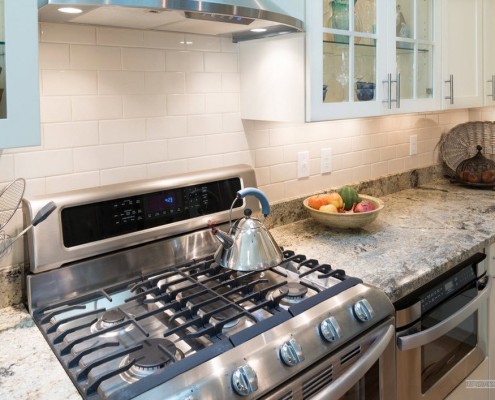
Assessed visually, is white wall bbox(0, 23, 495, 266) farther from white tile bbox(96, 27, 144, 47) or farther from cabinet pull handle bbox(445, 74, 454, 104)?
cabinet pull handle bbox(445, 74, 454, 104)

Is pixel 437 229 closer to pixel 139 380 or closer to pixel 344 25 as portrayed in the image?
pixel 344 25

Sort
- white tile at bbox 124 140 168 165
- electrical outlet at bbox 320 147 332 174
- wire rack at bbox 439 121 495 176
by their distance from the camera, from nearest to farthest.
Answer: white tile at bbox 124 140 168 165
electrical outlet at bbox 320 147 332 174
wire rack at bbox 439 121 495 176

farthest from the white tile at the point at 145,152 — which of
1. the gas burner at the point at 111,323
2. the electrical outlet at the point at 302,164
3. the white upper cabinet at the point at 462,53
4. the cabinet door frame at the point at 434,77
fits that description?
the white upper cabinet at the point at 462,53

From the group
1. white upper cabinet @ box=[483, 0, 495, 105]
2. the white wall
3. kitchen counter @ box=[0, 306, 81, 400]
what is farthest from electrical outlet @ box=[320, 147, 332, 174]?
kitchen counter @ box=[0, 306, 81, 400]

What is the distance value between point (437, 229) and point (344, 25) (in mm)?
867

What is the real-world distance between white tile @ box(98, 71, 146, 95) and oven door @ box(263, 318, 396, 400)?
0.98 m

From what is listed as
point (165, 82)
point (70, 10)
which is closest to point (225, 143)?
point (165, 82)

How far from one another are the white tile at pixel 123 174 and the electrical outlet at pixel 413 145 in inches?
63.9

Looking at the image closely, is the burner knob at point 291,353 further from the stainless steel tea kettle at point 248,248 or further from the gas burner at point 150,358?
the stainless steel tea kettle at point 248,248

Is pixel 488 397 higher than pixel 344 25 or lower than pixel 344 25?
lower

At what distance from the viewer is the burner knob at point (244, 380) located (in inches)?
38.4

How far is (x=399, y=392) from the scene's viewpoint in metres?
1.44

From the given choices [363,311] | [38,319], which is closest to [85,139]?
[38,319]

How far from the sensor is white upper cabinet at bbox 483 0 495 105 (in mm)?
2393
